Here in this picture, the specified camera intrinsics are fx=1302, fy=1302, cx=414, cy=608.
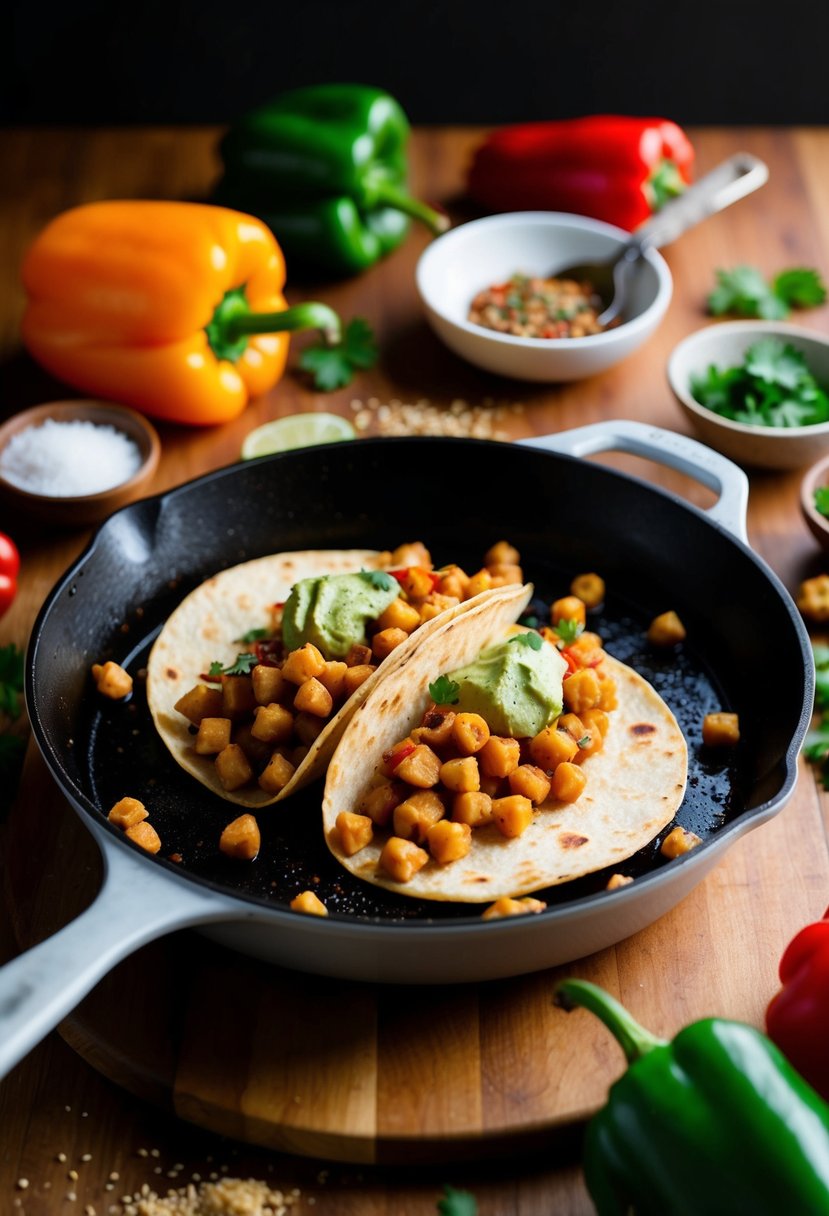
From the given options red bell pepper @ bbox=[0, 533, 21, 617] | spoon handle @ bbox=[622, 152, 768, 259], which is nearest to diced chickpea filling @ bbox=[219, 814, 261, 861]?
red bell pepper @ bbox=[0, 533, 21, 617]

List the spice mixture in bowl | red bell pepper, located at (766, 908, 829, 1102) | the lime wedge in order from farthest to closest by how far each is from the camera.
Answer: the spice mixture in bowl < the lime wedge < red bell pepper, located at (766, 908, 829, 1102)

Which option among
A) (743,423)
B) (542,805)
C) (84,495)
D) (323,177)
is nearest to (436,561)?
(542,805)

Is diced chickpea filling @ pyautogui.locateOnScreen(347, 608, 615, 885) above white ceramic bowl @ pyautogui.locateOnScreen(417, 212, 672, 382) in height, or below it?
below

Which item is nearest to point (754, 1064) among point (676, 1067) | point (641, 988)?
point (676, 1067)

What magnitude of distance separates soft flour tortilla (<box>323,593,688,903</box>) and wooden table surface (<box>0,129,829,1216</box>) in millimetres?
285

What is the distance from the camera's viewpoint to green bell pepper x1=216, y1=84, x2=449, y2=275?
Result: 207 inches

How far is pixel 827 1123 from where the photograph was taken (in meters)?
2.25

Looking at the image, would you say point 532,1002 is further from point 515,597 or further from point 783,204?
point 783,204

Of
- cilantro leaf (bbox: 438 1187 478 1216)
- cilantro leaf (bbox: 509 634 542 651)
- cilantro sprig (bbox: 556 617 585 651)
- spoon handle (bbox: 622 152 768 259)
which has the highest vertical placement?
spoon handle (bbox: 622 152 768 259)

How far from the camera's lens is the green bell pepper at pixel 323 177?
5.25 m

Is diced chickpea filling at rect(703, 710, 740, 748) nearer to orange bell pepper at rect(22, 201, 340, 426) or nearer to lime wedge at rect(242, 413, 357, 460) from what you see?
lime wedge at rect(242, 413, 357, 460)

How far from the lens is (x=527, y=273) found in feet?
16.8

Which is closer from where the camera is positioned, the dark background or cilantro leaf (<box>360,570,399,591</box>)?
cilantro leaf (<box>360,570,399,591</box>)

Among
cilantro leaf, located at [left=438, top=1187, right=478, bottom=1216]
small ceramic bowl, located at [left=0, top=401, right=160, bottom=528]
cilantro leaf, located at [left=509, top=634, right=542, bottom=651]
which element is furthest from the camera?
small ceramic bowl, located at [left=0, top=401, right=160, bottom=528]
